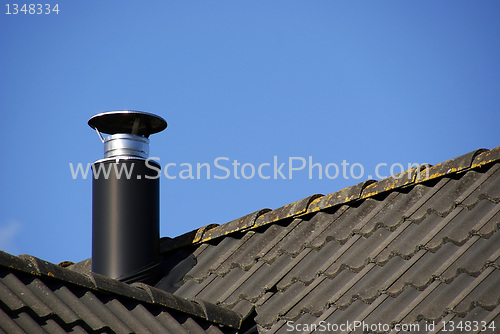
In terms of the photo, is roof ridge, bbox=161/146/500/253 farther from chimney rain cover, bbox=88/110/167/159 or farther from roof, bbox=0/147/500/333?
chimney rain cover, bbox=88/110/167/159

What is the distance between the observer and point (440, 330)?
3.93 metres

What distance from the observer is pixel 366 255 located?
5.00 m

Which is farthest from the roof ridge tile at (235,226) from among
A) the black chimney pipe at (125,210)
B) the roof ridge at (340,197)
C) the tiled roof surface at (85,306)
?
the tiled roof surface at (85,306)

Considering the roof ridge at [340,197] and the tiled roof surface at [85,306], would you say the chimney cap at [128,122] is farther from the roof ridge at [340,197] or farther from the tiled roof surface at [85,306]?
the tiled roof surface at [85,306]

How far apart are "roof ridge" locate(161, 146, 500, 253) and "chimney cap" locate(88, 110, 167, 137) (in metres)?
0.98

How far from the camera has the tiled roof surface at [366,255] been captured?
4281 mm

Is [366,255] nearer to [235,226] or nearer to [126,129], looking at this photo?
[235,226]

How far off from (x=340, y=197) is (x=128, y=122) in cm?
198

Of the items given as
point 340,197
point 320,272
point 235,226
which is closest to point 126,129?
point 235,226

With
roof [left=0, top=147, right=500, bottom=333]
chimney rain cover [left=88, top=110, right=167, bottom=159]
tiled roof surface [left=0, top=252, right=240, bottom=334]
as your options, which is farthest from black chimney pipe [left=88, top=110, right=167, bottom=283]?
tiled roof surface [left=0, top=252, right=240, bottom=334]

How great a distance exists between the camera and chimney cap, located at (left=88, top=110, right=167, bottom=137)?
21.0 feet

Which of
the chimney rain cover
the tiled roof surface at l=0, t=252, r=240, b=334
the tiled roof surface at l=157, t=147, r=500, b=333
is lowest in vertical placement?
the tiled roof surface at l=0, t=252, r=240, b=334

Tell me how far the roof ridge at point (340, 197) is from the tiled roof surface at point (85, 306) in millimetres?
1398

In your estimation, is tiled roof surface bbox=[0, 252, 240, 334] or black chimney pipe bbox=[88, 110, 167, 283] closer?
tiled roof surface bbox=[0, 252, 240, 334]
